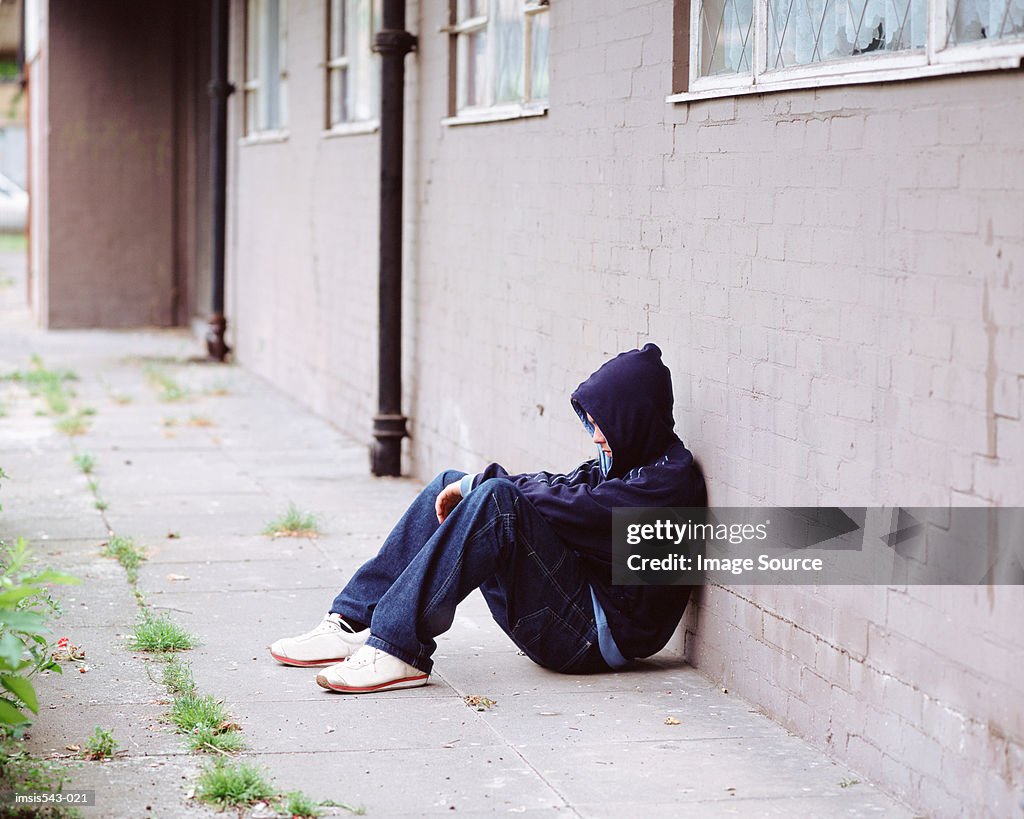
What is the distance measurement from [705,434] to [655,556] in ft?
1.50

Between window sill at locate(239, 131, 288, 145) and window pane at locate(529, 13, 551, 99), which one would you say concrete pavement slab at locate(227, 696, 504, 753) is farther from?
window sill at locate(239, 131, 288, 145)

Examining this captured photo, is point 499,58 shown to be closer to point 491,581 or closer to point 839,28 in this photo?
point 839,28

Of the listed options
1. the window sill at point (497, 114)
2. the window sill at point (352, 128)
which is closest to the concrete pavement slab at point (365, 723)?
the window sill at point (497, 114)

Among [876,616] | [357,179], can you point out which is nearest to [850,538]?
[876,616]

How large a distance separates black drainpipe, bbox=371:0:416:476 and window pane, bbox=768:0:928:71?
405 cm

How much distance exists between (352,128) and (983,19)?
6740 millimetres

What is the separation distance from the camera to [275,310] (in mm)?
12711

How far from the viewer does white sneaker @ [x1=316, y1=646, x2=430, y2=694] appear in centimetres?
480

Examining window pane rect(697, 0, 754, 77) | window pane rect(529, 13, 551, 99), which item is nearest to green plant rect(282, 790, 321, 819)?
window pane rect(697, 0, 754, 77)

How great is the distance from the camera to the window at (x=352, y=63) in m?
9.73

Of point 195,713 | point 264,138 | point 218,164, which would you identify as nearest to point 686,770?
point 195,713

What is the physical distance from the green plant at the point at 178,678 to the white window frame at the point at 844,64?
98.5 inches

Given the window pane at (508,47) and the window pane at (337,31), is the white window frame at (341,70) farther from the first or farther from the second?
the window pane at (508,47)

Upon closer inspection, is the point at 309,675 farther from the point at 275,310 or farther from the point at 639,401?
the point at 275,310
